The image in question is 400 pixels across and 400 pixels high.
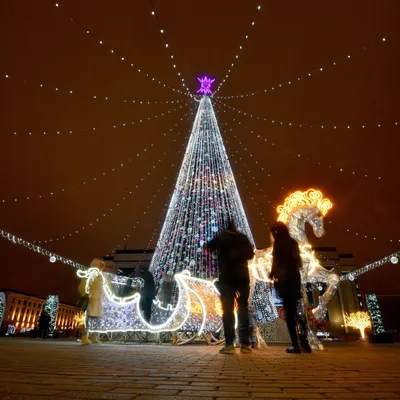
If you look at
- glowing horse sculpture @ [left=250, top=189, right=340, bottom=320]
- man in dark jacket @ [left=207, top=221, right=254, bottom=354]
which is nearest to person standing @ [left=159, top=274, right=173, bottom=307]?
glowing horse sculpture @ [left=250, top=189, right=340, bottom=320]

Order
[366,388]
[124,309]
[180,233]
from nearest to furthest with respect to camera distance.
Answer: [366,388]
[124,309]
[180,233]

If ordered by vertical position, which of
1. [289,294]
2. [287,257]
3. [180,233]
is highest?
[180,233]

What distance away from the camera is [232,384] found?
54.9 inches

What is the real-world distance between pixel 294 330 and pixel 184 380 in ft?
8.71

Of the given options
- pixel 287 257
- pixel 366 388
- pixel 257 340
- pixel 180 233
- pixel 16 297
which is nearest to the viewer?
pixel 366 388

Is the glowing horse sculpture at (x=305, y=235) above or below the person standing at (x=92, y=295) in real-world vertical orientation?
above

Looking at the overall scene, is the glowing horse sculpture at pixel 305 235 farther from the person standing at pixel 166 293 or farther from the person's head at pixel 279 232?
the person standing at pixel 166 293

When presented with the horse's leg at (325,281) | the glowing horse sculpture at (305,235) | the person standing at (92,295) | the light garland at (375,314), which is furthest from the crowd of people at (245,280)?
the light garland at (375,314)

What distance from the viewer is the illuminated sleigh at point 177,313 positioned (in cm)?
609

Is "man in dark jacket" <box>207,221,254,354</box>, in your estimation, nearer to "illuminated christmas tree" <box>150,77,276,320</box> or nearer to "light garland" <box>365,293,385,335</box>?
"illuminated christmas tree" <box>150,77,276,320</box>

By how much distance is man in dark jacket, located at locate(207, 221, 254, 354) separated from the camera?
3625 millimetres

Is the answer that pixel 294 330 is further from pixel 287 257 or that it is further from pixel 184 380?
pixel 184 380

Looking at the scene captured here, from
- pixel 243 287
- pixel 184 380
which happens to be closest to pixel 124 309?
pixel 243 287

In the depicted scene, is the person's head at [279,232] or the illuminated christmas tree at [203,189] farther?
the illuminated christmas tree at [203,189]
